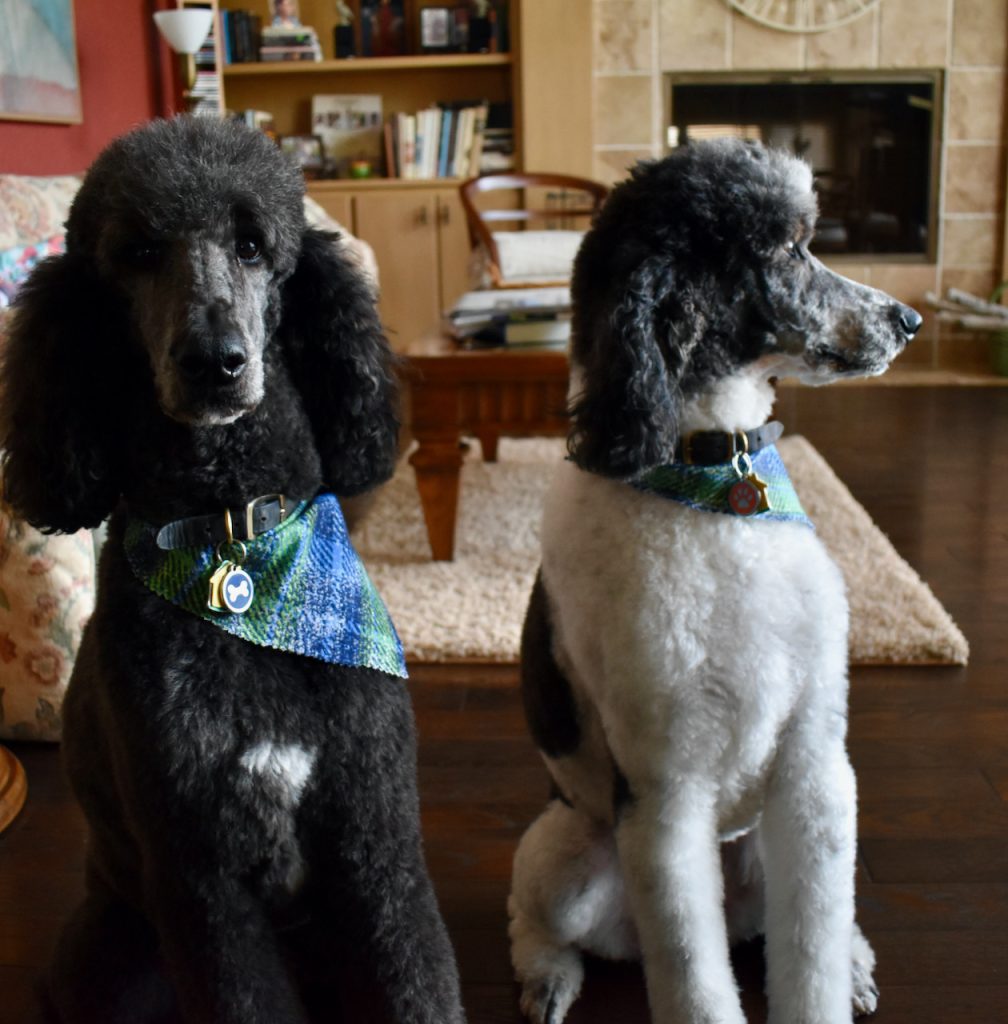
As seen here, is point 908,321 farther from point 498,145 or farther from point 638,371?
point 498,145

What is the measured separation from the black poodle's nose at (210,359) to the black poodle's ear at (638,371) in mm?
317

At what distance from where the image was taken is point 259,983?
94cm

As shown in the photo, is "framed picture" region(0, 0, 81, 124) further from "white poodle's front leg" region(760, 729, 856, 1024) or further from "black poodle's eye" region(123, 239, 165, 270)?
"white poodle's front leg" region(760, 729, 856, 1024)

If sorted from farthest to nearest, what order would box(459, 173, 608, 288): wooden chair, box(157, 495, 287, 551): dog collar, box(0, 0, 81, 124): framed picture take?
box(459, 173, 608, 288): wooden chair < box(0, 0, 81, 124): framed picture < box(157, 495, 287, 551): dog collar

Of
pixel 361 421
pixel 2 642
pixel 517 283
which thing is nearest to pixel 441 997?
pixel 361 421

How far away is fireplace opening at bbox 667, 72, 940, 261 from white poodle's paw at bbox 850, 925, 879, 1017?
13.9 ft

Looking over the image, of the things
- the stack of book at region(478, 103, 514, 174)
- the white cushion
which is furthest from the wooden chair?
the stack of book at region(478, 103, 514, 174)

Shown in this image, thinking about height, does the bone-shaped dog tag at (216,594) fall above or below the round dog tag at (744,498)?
below

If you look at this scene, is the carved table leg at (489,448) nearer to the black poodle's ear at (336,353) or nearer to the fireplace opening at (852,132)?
the fireplace opening at (852,132)

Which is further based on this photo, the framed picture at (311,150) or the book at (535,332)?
the framed picture at (311,150)

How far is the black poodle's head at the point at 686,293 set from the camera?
0.99 metres

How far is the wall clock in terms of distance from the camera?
4883 mm

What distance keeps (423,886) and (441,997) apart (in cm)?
10

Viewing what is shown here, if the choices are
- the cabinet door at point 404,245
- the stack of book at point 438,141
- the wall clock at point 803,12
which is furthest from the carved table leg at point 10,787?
the wall clock at point 803,12
